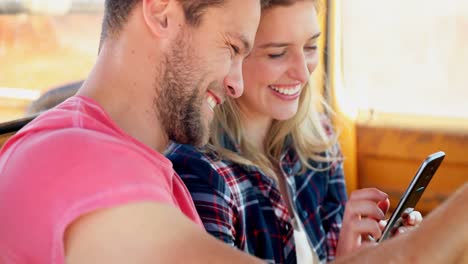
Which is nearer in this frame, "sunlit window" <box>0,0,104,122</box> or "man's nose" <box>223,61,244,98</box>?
"man's nose" <box>223,61,244,98</box>

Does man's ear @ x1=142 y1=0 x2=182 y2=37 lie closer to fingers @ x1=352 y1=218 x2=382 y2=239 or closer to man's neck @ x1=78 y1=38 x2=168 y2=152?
man's neck @ x1=78 y1=38 x2=168 y2=152

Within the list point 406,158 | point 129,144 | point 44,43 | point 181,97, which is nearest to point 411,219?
point 181,97

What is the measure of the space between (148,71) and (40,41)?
3.52 feet

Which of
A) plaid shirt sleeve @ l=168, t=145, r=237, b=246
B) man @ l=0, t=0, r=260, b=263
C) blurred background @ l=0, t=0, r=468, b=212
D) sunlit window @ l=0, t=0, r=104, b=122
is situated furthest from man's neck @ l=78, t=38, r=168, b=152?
blurred background @ l=0, t=0, r=468, b=212

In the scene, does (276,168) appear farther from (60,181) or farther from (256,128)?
(60,181)

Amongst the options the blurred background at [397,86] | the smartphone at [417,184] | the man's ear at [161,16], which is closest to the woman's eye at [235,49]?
the man's ear at [161,16]

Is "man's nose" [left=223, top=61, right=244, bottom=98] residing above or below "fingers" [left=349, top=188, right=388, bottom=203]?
above

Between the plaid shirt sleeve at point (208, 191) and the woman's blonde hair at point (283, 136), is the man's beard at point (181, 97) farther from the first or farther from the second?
the woman's blonde hair at point (283, 136)

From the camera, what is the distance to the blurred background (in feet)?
7.91

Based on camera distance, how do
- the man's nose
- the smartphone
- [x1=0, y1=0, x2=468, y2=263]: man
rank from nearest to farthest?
1. [x1=0, y1=0, x2=468, y2=263]: man
2. the man's nose
3. the smartphone

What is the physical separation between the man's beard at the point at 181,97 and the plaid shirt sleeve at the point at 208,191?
37 centimetres

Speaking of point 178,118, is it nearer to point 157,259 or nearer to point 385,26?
point 157,259

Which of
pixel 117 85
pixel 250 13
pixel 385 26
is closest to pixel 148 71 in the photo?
pixel 117 85

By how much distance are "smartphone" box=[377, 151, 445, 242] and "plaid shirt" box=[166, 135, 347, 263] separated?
11.8 inches
